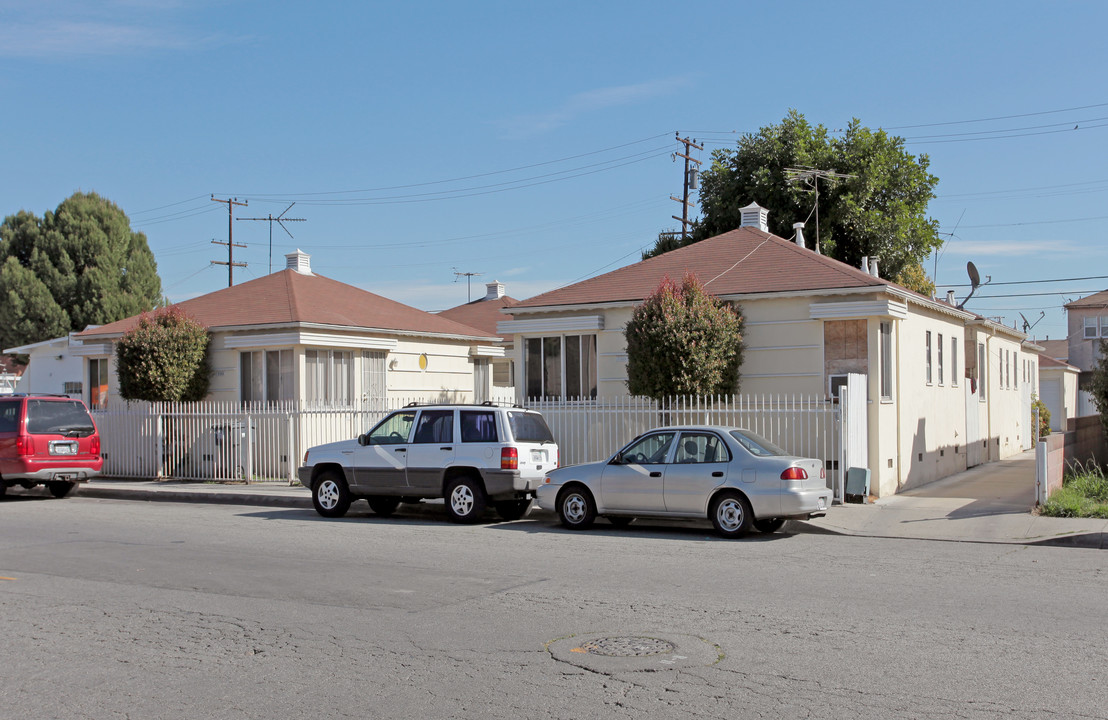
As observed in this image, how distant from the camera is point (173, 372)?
22.5 metres

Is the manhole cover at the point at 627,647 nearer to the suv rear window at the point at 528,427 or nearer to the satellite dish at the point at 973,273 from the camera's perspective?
the suv rear window at the point at 528,427

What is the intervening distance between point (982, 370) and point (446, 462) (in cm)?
1681

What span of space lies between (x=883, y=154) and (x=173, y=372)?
2271cm

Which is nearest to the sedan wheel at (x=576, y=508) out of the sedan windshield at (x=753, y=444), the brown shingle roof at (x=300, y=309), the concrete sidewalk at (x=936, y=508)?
the concrete sidewalk at (x=936, y=508)

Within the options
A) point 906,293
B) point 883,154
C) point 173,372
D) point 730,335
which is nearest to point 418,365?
point 173,372

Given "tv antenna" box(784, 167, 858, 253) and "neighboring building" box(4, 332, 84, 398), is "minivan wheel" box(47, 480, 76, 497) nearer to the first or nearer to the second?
"neighboring building" box(4, 332, 84, 398)

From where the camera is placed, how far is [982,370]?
26141 millimetres

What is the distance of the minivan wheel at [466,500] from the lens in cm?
1468

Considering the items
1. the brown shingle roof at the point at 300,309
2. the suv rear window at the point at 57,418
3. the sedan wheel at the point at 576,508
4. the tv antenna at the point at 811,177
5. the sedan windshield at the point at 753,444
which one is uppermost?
the tv antenna at the point at 811,177

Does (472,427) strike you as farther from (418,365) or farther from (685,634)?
(418,365)

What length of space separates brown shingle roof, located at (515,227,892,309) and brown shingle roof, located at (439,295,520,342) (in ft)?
38.7

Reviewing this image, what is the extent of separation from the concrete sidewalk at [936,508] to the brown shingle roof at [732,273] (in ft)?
12.7

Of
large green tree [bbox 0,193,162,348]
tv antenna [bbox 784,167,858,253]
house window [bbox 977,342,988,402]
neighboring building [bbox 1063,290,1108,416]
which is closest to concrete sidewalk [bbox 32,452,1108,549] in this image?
house window [bbox 977,342,988,402]

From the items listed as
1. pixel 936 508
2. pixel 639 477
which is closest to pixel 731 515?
pixel 639 477
